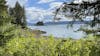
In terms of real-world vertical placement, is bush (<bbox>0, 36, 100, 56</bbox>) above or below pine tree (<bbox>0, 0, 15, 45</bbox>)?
above

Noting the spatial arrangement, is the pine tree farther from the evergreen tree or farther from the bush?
the bush

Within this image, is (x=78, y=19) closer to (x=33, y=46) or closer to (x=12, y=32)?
(x=33, y=46)

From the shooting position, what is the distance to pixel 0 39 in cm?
1509

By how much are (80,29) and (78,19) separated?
0.75 ft

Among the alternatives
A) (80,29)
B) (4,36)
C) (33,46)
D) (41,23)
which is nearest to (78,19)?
(80,29)

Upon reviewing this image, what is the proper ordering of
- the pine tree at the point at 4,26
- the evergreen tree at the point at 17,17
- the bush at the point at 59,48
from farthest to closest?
the evergreen tree at the point at 17,17, the pine tree at the point at 4,26, the bush at the point at 59,48

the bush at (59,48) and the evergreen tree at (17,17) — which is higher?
the bush at (59,48)

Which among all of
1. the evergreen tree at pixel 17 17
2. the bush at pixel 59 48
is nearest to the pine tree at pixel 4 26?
the evergreen tree at pixel 17 17

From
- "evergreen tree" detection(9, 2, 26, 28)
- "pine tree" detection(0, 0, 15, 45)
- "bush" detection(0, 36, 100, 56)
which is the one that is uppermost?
"bush" detection(0, 36, 100, 56)

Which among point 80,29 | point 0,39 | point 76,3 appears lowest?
point 0,39

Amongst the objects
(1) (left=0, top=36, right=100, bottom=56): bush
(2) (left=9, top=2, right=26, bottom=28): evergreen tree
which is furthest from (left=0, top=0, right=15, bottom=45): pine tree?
(1) (left=0, top=36, right=100, bottom=56): bush

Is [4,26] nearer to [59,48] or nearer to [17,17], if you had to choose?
[59,48]

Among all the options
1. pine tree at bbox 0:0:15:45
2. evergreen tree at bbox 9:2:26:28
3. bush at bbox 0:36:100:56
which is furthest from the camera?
evergreen tree at bbox 9:2:26:28

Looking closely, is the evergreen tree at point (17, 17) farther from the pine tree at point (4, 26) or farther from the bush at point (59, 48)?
the bush at point (59, 48)
